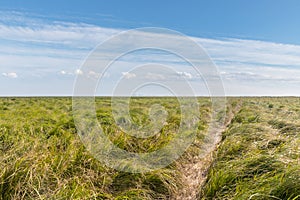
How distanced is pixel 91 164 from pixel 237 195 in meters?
2.18

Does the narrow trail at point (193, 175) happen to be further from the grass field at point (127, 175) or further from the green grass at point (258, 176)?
the green grass at point (258, 176)

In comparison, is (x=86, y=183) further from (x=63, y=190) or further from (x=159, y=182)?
(x=159, y=182)

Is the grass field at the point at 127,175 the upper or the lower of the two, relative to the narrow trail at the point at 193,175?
upper

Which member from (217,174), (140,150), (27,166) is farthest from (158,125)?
(27,166)

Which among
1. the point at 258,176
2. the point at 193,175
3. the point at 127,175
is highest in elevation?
the point at 258,176

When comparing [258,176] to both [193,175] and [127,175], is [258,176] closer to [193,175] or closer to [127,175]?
[193,175]

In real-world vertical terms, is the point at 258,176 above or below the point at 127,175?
above

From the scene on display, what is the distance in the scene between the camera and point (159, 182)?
404cm

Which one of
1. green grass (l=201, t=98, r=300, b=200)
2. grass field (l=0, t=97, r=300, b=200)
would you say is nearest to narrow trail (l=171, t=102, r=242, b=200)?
grass field (l=0, t=97, r=300, b=200)

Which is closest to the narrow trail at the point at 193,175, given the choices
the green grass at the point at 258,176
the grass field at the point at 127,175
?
the grass field at the point at 127,175

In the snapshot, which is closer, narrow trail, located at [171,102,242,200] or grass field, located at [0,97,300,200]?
grass field, located at [0,97,300,200]

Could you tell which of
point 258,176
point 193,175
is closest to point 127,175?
point 193,175

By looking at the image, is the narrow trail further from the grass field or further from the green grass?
the green grass

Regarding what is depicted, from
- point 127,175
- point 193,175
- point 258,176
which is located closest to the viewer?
point 258,176
